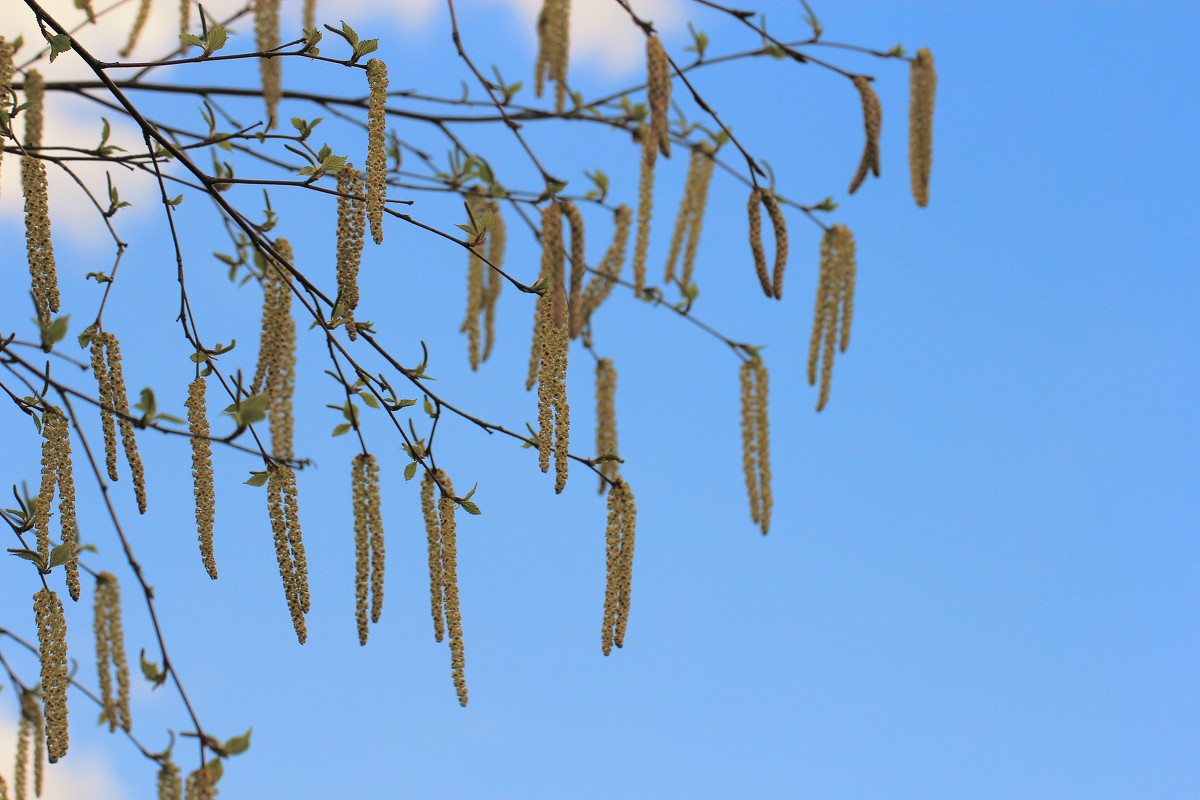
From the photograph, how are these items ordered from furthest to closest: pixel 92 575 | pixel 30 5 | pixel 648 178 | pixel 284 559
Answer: pixel 648 178 → pixel 92 575 → pixel 30 5 → pixel 284 559

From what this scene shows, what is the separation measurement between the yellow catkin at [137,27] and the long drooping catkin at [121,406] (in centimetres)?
120

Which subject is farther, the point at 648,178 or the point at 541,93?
the point at 648,178

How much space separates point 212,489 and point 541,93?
157cm

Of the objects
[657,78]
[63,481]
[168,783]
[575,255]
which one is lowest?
[168,783]

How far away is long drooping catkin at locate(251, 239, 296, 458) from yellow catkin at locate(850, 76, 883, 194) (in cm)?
153

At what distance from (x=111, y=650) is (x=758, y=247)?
1.80 meters

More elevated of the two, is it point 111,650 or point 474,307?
point 474,307

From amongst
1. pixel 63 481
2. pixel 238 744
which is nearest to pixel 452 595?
pixel 238 744

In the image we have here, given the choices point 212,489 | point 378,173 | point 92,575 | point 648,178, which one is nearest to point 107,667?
point 92,575

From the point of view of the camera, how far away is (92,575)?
3006mm

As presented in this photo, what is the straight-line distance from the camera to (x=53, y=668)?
258cm

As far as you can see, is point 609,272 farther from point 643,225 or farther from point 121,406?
point 121,406

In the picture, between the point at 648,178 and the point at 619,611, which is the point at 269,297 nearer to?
the point at 619,611

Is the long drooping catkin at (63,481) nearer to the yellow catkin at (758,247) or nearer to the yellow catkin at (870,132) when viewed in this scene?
the yellow catkin at (758,247)
